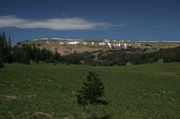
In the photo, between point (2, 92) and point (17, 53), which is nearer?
point (2, 92)

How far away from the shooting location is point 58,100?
3253 cm

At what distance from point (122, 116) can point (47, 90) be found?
13.0 m

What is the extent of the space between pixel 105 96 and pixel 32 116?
16393 millimetres

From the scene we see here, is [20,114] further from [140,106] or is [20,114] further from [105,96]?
[105,96]

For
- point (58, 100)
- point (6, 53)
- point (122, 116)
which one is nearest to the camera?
point (122, 116)

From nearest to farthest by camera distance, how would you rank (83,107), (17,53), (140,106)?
(83,107) → (140,106) → (17,53)

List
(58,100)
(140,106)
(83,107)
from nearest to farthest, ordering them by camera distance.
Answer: (83,107) < (58,100) < (140,106)

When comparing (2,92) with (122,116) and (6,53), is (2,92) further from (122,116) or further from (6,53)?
(6,53)

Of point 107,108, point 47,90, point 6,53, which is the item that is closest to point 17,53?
point 6,53

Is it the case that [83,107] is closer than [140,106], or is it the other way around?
[83,107]

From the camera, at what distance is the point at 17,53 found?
152250 millimetres

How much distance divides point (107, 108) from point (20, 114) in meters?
8.96

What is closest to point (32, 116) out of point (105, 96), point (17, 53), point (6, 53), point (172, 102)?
point (105, 96)

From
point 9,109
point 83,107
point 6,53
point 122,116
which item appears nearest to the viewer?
point 9,109
